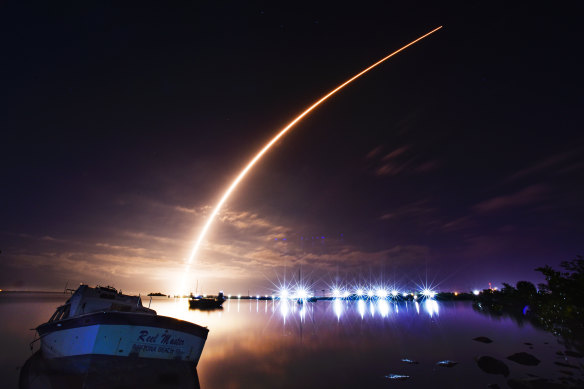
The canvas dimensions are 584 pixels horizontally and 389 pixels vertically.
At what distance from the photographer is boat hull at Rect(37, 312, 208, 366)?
14227 mm

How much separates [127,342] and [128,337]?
0.29m

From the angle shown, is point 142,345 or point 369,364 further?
point 369,364

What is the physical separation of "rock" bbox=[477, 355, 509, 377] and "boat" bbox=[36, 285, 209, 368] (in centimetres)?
2159

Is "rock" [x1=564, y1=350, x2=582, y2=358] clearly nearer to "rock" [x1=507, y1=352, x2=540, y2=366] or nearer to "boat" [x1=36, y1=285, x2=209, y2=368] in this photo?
"rock" [x1=507, y1=352, x2=540, y2=366]

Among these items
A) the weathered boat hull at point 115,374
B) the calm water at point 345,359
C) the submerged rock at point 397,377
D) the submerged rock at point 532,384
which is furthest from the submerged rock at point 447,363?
the weathered boat hull at point 115,374

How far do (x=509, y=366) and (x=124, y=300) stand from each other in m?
32.1

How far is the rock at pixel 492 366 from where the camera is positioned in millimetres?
19456

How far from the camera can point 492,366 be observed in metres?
20.3

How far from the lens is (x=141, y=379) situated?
14406 millimetres

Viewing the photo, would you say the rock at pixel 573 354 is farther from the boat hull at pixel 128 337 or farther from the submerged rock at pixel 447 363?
the boat hull at pixel 128 337

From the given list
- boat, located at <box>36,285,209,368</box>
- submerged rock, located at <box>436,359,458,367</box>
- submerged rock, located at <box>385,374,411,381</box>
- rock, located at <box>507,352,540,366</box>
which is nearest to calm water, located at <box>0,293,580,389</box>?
submerged rock, located at <box>385,374,411,381</box>

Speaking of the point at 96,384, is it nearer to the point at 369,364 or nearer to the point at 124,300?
the point at 124,300

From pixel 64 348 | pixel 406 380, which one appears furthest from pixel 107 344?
pixel 406 380

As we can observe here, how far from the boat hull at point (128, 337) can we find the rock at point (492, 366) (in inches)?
860
